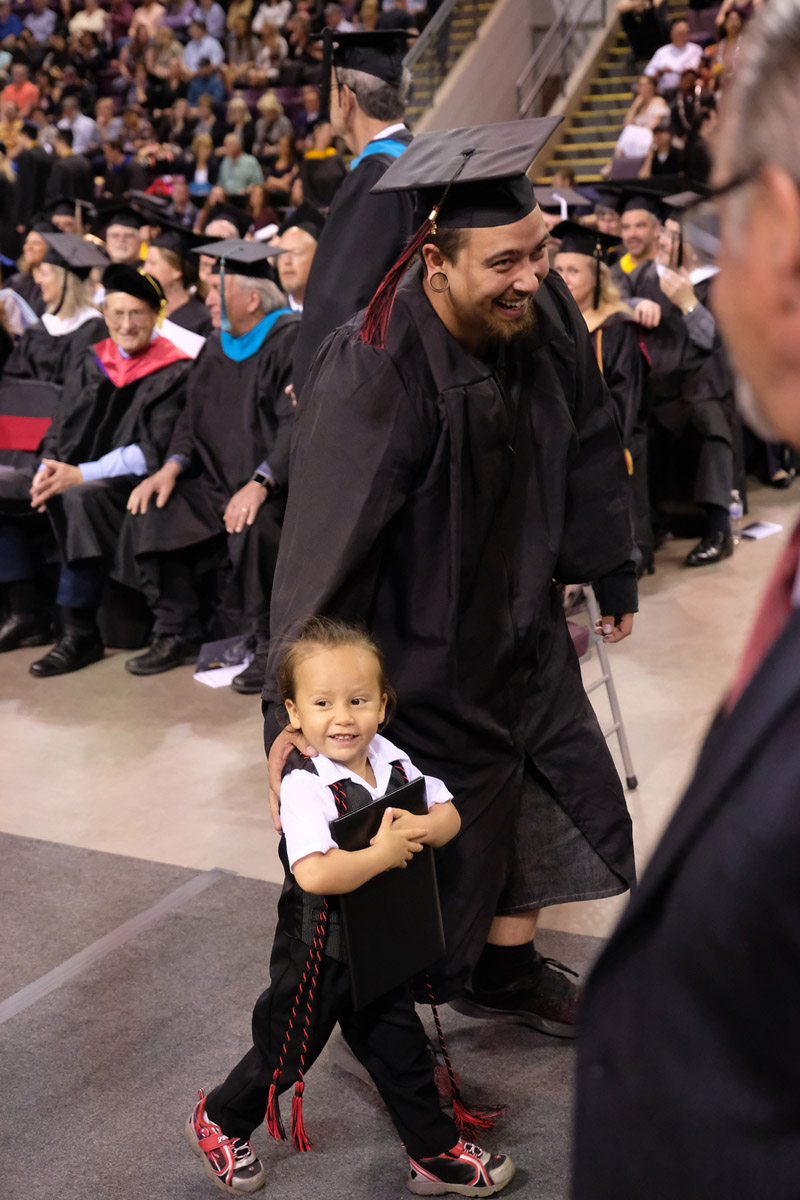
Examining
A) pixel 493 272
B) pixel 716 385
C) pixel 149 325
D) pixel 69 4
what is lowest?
pixel 716 385

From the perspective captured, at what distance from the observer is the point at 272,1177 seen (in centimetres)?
238

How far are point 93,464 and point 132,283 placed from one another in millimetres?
832

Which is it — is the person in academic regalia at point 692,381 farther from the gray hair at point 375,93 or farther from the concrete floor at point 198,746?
the gray hair at point 375,93

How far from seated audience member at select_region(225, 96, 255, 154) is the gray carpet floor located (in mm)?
11878

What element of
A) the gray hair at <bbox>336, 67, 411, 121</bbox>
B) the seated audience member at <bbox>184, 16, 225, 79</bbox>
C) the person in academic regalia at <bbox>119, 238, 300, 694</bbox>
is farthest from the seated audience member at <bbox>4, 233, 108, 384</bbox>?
the seated audience member at <bbox>184, 16, 225, 79</bbox>

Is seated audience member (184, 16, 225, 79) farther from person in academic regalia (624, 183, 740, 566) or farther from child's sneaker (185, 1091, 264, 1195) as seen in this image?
child's sneaker (185, 1091, 264, 1195)

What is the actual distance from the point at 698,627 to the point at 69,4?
15885mm

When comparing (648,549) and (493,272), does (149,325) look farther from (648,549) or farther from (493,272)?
(493,272)

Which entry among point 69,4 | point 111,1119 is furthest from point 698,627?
point 69,4

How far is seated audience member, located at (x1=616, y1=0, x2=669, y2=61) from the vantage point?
13.1 m

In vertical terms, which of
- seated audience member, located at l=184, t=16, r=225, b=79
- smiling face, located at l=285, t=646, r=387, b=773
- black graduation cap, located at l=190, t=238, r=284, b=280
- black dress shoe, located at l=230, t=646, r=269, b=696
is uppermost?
seated audience member, located at l=184, t=16, r=225, b=79

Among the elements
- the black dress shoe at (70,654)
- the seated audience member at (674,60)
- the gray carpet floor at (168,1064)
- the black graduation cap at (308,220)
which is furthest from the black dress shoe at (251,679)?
the seated audience member at (674,60)

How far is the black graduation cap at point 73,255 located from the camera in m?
6.61

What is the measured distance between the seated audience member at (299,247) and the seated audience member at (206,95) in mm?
8784
